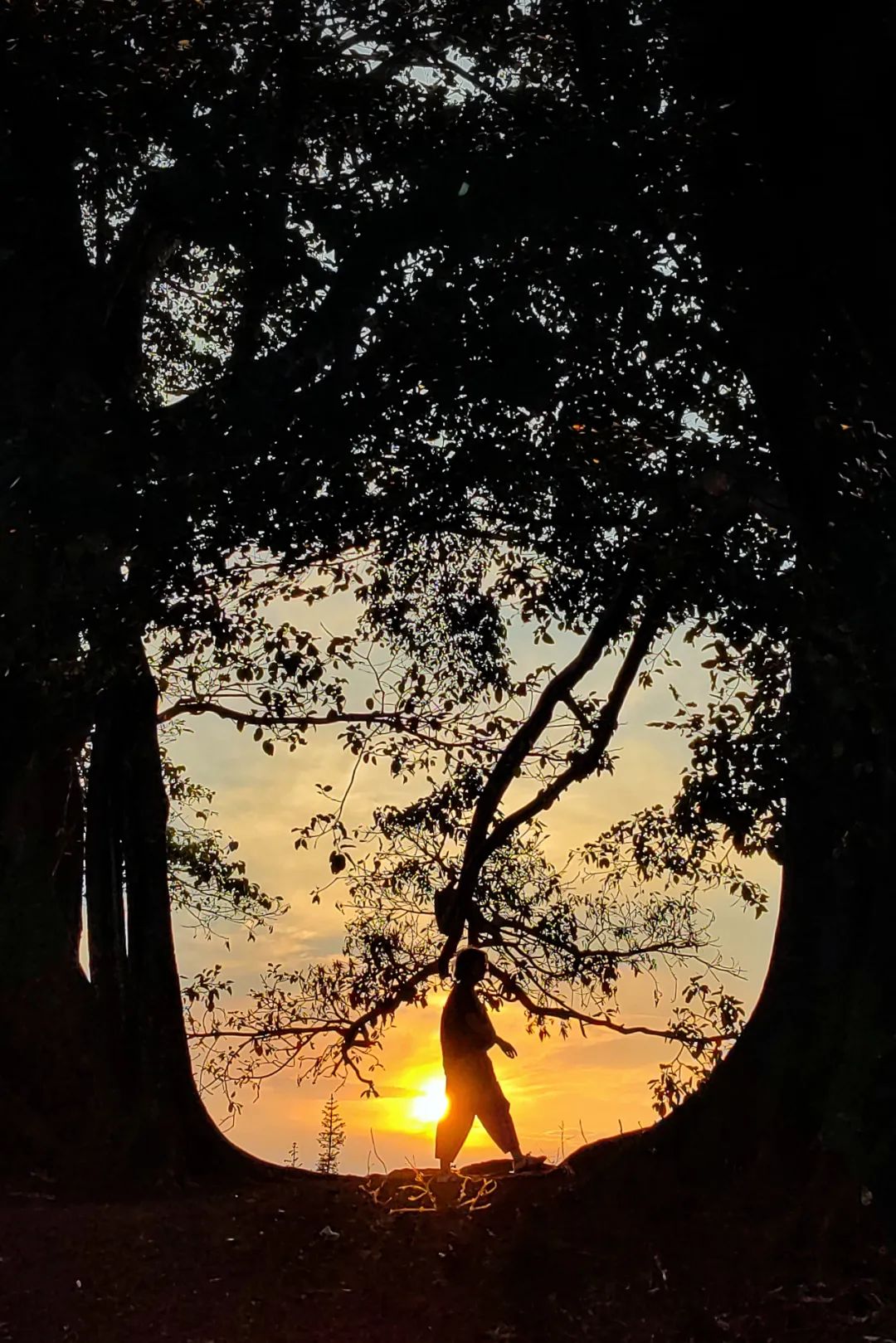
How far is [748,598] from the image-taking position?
32.1ft

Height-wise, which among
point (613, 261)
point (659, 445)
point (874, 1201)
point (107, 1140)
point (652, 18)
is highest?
point (652, 18)

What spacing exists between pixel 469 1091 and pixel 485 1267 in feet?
8.52

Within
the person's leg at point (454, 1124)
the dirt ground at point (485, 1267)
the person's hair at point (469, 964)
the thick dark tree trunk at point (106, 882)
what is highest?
the thick dark tree trunk at point (106, 882)

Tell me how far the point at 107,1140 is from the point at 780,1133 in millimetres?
6002

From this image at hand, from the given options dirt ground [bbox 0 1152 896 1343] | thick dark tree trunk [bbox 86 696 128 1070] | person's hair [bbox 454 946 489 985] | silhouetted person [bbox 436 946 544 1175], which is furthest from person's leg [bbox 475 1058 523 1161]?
thick dark tree trunk [bbox 86 696 128 1070]

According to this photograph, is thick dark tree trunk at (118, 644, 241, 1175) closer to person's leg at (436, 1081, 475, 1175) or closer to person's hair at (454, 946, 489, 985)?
person's leg at (436, 1081, 475, 1175)

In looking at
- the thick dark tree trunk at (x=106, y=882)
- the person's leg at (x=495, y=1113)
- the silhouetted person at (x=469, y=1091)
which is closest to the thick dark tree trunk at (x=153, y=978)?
the thick dark tree trunk at (x=106, y=882)

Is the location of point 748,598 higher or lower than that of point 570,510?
lower

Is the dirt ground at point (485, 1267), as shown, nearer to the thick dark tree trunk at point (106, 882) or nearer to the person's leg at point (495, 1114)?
the person's leg at point (495, 1114)

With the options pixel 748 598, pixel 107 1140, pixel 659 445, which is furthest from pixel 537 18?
pixel 107 1140

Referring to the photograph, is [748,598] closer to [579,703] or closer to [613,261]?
[613,261]

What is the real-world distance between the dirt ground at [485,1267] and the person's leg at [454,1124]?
1.30 meters

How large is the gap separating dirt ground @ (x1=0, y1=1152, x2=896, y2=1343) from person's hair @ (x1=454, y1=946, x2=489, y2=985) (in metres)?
Answer: 2.34

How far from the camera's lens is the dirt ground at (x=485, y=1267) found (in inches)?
385
